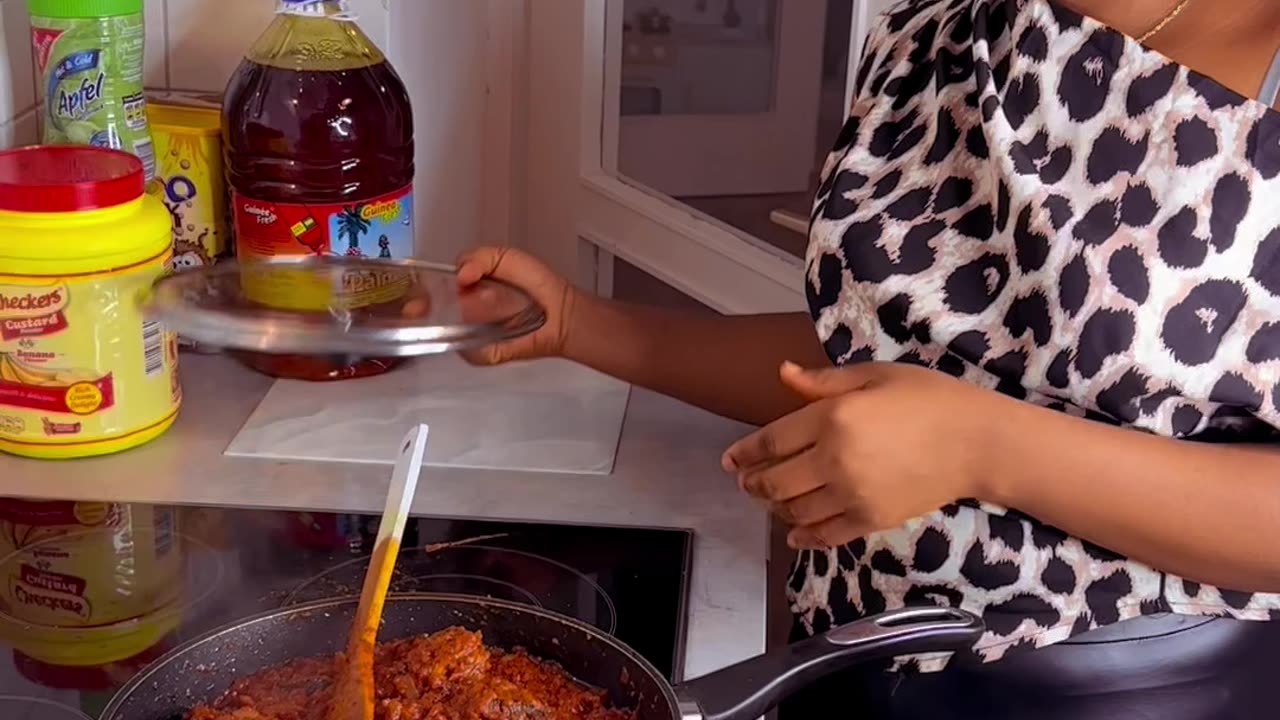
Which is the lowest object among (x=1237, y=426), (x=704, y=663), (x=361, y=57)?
(x=704, y=663)

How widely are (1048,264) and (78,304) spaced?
0.59m

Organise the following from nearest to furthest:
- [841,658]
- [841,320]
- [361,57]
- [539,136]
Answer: [841,658] → [841,320] → [361,57] → [539,136]

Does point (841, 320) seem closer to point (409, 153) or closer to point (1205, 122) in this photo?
point (1205, 122)

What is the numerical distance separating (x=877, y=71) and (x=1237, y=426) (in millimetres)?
312

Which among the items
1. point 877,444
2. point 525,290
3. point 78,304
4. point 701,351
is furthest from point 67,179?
point 877,444

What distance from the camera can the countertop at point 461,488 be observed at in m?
0.94

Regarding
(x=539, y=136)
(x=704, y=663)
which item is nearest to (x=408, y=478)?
(x=704, y=663)

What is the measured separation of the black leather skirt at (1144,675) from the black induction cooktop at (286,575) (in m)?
0.19

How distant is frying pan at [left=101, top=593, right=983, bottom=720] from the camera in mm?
690

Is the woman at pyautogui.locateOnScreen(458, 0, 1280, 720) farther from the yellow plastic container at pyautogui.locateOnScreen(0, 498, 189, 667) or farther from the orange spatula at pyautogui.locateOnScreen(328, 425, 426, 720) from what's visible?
the yellow plastic container at pyautogui.locateOnScreen(0, 498, 189, 667)

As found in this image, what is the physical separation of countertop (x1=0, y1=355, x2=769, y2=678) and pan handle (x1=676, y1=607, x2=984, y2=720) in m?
0.15

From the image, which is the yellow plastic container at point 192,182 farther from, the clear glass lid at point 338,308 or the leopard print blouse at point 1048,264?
the leopard print blouse at point 1048,264

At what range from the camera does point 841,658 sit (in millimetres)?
725

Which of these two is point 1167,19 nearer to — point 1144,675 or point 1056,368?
point 1056,368
